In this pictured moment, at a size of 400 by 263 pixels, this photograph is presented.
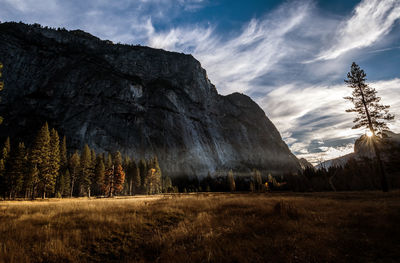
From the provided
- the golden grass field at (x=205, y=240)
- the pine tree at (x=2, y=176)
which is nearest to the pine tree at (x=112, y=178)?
the pine tree at (x=2, y=176)

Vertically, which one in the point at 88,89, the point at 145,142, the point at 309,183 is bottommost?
the point at 309,183

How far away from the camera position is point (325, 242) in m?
5.89

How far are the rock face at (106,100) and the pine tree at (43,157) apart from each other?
74508 mm

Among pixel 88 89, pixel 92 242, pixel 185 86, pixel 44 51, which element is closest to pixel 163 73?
pixel 185 86

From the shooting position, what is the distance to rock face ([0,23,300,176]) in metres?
114

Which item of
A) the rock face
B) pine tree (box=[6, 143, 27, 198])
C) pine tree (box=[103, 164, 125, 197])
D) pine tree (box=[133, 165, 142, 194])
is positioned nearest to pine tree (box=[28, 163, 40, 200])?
pine tree (box=[6, 143, 27, 198])

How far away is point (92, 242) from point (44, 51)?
179m

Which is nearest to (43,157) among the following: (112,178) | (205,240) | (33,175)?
(33,175)

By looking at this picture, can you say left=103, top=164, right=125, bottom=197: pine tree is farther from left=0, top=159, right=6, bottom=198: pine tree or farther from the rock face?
the rock face

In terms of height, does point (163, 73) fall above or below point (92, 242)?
above

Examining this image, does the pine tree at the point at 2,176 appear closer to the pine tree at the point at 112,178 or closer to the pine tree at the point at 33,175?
the pine tree at the point at 33,175

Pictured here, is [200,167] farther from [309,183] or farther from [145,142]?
[309,183]

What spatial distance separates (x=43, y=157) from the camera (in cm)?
3725

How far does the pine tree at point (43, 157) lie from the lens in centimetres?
3625
